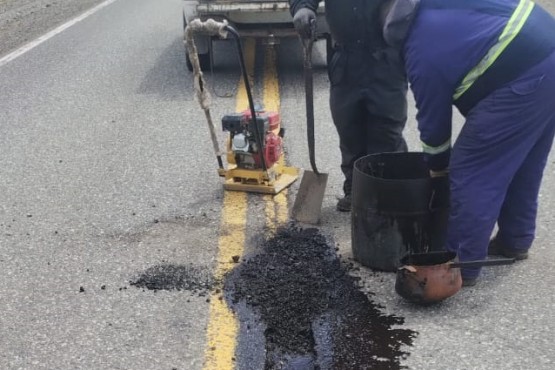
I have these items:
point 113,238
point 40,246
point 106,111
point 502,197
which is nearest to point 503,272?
point 502,197

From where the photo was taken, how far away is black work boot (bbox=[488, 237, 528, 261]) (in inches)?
169

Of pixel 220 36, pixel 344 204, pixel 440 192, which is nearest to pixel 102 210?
pixel 220 36

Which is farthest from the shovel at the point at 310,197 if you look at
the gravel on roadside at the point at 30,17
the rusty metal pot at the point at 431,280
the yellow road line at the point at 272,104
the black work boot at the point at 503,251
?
the gravel on roadside at the point at 30,17

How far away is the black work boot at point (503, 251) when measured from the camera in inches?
169

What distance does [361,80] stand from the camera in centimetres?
479

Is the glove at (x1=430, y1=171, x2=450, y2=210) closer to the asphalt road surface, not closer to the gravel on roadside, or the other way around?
the asphalt road surface

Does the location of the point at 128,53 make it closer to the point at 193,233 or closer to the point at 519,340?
the point at 193,233

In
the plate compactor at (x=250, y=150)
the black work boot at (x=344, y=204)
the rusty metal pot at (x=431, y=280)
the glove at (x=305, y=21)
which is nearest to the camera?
the rusty metal pot at (x=431, y=280)

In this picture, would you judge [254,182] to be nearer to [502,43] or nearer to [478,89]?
[478,89]

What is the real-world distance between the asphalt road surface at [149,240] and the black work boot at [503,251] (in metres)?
0.05

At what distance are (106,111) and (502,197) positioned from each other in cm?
481

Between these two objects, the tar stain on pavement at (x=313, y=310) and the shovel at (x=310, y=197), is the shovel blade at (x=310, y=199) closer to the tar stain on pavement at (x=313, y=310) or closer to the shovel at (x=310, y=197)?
the shovel at (x=310, y=197)

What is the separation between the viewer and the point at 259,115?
5.31 metres

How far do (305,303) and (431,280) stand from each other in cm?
62
